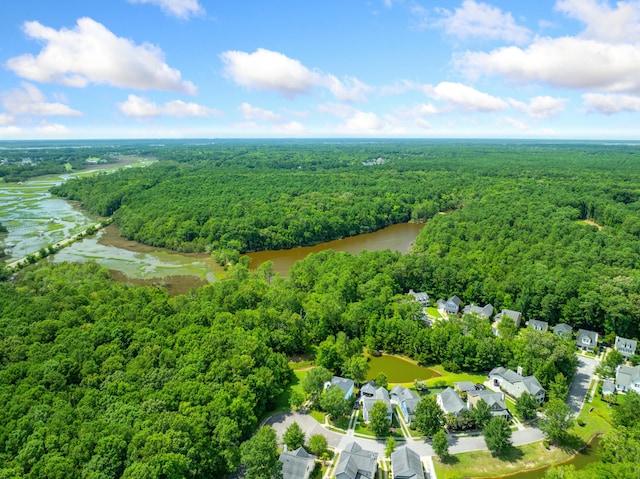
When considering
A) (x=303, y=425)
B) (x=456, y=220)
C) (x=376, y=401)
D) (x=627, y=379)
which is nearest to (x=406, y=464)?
(x=376, y=401)

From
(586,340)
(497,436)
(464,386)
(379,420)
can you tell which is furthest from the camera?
(586,340)

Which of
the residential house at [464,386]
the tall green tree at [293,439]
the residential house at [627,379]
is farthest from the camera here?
the residential house at [627,379]

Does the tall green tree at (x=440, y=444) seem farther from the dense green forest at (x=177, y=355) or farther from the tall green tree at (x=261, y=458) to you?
the dense green forest at (x=177, y=355)

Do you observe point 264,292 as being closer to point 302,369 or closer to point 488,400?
point 302,369

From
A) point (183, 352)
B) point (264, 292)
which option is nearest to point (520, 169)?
point (264, 292)

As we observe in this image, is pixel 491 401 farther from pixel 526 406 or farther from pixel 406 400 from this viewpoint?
pixel 406 400

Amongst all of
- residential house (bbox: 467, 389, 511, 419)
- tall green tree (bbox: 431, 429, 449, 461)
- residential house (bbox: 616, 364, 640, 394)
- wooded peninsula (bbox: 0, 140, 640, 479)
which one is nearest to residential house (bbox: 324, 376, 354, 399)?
wooded peninsula (bbox: 0, 140, 640, 479)

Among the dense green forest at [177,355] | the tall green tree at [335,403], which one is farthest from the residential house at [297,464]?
the tall green tree at [335,403]
